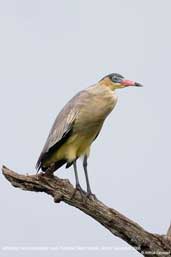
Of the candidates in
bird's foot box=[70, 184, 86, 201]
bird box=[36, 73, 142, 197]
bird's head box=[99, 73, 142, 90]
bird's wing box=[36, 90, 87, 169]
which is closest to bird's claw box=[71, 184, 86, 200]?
bird's foot box=[70, 184, 86, 201]

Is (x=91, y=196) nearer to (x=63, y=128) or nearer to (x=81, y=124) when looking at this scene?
(x=81, y=124)

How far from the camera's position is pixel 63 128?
13680 mm

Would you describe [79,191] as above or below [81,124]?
below

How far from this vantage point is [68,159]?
13.6 metres

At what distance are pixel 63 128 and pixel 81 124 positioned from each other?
1.07 feet

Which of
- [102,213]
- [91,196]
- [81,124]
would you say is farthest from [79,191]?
[81,124]

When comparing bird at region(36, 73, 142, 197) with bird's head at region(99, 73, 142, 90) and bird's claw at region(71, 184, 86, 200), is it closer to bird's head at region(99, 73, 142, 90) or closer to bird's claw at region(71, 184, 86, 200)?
bird's head at region(99, 73, 142, 90)

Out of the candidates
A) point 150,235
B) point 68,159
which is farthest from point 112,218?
point 68,159

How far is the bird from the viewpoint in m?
13.4

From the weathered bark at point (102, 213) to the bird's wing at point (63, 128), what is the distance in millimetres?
1435

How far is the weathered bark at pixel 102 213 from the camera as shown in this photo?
1134 cm

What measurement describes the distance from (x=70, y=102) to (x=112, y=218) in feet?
9.52

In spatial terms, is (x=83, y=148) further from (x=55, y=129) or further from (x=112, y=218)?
(x=112, y=218)

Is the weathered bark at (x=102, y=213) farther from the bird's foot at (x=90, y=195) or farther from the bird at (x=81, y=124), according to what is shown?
the bird at (x=81, y=124)
